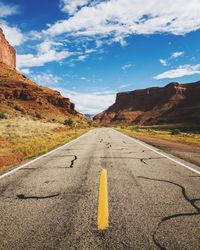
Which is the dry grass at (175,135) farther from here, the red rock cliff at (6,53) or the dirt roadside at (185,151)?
the red rock cliff at (6,53)

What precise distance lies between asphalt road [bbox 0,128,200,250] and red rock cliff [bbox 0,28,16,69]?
14762 cm

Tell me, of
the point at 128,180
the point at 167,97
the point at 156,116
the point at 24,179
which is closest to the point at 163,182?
the point at 128,180

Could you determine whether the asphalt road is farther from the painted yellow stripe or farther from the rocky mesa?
the rocky mesa

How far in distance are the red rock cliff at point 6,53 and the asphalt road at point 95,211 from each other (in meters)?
148

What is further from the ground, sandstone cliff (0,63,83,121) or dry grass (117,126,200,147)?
sandstone cliff (0,63,83,121)

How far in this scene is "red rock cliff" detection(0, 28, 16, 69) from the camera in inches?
5674

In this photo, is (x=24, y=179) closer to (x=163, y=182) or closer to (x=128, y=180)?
(x=128, y=180)

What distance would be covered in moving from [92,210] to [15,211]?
1.27 m

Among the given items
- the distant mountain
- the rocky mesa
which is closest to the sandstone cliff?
the rocky mesa

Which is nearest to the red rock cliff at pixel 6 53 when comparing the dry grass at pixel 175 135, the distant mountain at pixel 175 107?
the distant mountain at pixel 175 107

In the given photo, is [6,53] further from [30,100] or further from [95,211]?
[95,211]

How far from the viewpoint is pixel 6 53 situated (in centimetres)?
15000

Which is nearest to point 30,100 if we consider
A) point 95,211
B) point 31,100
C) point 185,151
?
point 31,100

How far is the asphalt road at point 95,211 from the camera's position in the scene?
339 cm
